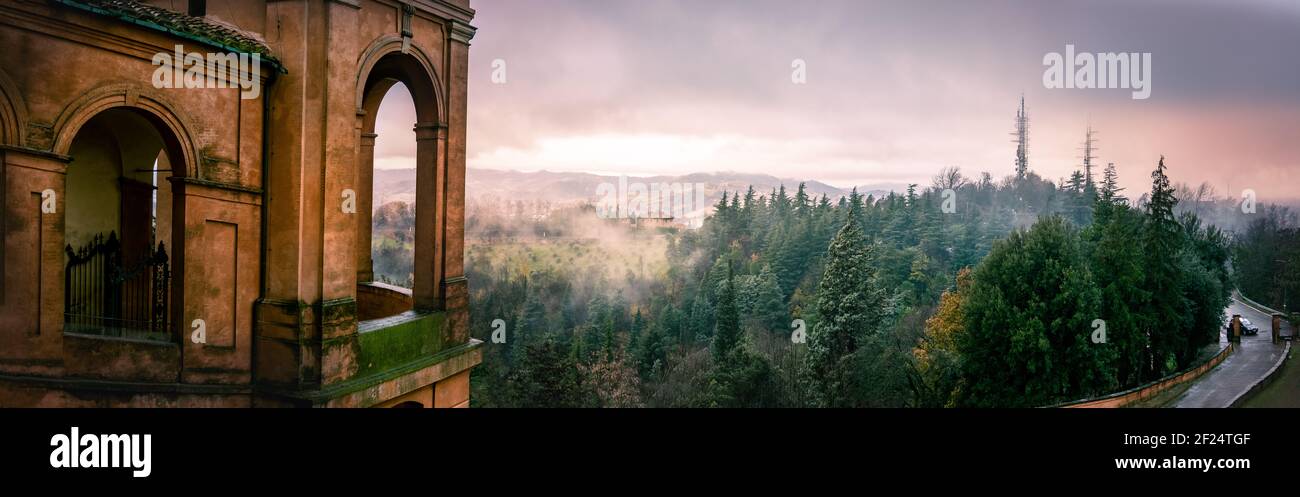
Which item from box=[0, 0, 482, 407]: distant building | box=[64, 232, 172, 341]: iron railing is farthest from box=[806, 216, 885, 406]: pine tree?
box=[64, 232, 172, 341]: iron railing

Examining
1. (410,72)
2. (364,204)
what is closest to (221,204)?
(410,72)

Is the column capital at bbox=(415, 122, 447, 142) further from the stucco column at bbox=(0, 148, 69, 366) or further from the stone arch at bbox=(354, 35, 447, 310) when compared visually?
the stucco column at bbox=(0, 148, 69, 366)

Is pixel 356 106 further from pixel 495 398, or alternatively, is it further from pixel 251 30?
pixel 495 398

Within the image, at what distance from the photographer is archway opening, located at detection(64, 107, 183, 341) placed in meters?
12.0

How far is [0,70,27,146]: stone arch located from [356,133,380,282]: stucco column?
21.0ft

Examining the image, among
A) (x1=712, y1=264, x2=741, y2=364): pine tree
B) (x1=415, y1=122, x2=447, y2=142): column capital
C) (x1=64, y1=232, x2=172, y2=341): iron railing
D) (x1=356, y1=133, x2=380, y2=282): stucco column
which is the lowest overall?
(x1=712, y1=264, x2=741, y2=364): pine tree

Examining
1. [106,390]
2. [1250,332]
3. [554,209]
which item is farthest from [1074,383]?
[554,209]

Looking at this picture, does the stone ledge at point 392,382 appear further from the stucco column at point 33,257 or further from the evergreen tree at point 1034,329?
the evergreen tree at point 1034,329

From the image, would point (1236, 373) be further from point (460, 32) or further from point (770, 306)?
point (770, 306)

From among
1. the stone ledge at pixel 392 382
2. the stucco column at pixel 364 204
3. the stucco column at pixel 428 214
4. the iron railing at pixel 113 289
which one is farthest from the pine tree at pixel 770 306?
the iron railing at pixel 113 289

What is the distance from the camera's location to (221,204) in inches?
414

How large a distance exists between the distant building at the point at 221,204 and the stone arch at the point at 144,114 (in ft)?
0.08

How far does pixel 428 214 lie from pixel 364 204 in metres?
2.77

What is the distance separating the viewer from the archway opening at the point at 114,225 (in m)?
12.0
